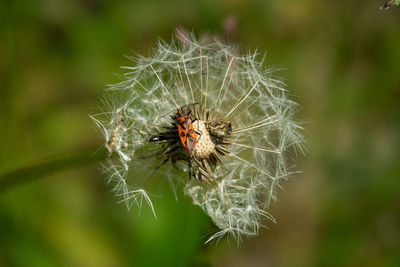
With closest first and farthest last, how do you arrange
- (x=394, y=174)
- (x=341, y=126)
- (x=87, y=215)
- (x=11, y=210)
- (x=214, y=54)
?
(x=214, y=54), (x=11, y=210), (x=87, y=215), (x=394, y=174), (x=341, y=126)

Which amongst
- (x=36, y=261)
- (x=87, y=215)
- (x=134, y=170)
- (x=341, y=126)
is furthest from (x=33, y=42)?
(x=341, y=126)

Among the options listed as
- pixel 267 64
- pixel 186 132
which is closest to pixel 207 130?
pixel 186 132

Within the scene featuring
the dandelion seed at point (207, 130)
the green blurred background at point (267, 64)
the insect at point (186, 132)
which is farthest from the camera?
the green blurred background at point (267, 64)

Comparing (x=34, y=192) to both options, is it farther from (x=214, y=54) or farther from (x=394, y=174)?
(x=394, y=174)

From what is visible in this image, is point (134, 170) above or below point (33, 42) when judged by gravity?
below

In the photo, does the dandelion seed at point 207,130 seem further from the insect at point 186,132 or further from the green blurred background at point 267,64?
the green blurred background at point 267,64

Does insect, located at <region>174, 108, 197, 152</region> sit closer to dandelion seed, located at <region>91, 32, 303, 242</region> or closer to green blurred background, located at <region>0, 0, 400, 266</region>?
dandelion seed, located at <region>91, 32, 303, 242</region>

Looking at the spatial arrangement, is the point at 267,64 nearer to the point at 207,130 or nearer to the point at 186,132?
the point at 207,130

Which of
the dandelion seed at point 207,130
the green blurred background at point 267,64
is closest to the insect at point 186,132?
the dandelion seed at point 207,130
